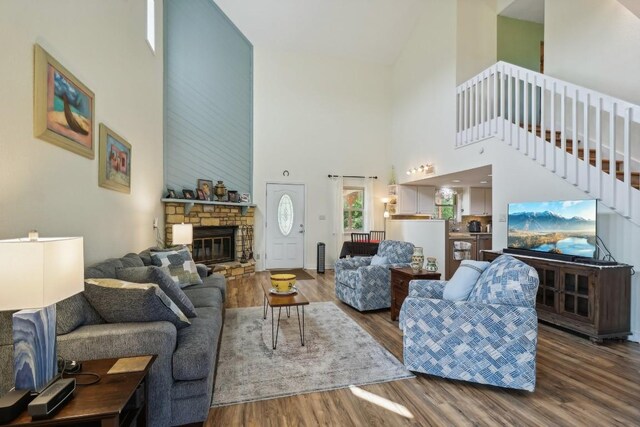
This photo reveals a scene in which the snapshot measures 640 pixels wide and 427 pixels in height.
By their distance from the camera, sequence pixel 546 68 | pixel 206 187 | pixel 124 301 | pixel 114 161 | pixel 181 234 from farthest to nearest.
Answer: pixel 206 187
pixel 546 68
pixel 181 234
pixel 114 161
pixel 124 301

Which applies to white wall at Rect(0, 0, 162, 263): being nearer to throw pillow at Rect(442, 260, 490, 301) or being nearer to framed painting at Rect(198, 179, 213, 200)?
framed painting at Rect(198, 179, 213, 200)

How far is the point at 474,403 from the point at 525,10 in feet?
23.0

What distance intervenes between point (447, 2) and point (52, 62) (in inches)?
255

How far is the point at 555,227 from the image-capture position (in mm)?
3773

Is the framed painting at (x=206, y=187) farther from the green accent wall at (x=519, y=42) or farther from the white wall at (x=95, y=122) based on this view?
the green accent wall at (x=519, y=42)

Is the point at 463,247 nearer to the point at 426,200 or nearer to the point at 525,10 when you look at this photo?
the point at 426,200

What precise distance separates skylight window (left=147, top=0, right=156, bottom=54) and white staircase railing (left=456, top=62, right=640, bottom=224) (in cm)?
490

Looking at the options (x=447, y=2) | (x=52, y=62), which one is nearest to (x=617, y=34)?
(x=447, y=2)

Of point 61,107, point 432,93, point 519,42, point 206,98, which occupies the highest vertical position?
point 519,42

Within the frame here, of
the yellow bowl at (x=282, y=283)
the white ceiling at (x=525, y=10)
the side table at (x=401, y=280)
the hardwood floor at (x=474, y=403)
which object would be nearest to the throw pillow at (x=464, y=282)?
the hardwood floor at (x=474, y=403)

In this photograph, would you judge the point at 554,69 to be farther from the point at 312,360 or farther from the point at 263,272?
the point at 263,272

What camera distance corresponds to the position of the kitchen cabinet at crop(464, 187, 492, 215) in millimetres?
8117

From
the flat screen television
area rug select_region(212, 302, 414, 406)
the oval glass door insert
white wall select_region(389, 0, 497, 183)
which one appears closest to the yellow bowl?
area rug select_region(212, 302, 414, 406)

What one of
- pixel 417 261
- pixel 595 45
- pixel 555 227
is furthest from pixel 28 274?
pixel 595 45
